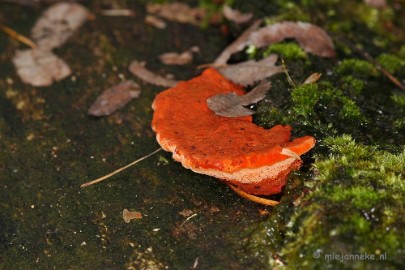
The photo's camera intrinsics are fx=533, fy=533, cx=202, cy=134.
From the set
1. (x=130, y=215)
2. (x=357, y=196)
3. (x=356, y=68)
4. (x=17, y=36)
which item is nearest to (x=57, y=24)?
(x=17, y=36)

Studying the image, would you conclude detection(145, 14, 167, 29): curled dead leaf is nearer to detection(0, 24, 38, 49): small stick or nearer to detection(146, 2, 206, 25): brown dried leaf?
detection(146, 2, 206, 25): brown dried leaf

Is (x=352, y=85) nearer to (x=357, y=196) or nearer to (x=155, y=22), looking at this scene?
(x=357, y=196)

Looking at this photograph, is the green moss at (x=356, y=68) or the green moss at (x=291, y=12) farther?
the green moss at (x=291, y=12)

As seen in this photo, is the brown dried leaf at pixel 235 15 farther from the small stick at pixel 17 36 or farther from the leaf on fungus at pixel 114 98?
the small stick at pixel 17 36

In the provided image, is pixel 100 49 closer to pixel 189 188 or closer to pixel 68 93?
pixel 68 93

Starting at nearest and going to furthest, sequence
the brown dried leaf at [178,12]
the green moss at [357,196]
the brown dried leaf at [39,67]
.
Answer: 1. the green moss at [357,196]
2. the brown dried leaf at [39,67]
3. the brown dried leaf at [178,12]

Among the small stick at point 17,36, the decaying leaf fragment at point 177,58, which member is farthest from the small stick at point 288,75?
the small stick at point 17,36

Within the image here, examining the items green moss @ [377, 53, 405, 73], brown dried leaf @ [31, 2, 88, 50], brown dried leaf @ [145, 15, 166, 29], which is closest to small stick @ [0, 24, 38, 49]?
brown dried leaf @ [31, 2, 88, 50]

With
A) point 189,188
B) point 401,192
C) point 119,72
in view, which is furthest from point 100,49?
point 401,192
